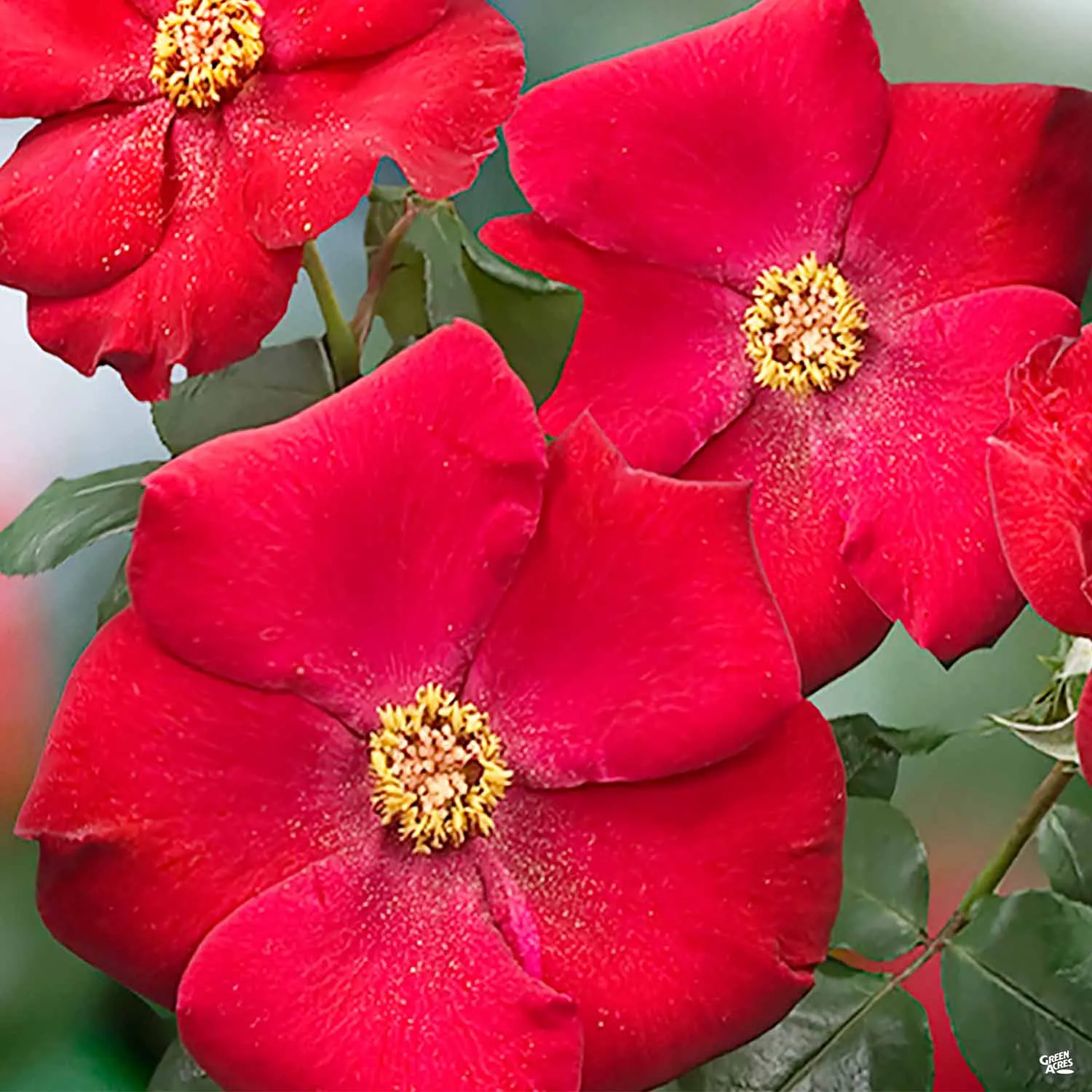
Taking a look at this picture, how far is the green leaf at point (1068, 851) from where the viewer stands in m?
0.51

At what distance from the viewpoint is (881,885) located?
48 centimetres

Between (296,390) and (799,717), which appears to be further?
(296,390)

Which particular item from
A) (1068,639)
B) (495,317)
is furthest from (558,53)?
(1068,639)

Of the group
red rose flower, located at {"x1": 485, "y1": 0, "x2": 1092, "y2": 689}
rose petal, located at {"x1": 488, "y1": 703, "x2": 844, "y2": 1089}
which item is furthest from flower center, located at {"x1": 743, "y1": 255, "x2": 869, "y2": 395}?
rose petal, located at {"x1": 488, "y1": 703, "x2": 844, "y2": 1089}

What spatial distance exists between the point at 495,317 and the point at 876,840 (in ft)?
0.69

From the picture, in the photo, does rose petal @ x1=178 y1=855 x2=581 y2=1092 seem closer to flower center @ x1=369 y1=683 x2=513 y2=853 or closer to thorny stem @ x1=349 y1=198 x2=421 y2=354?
flower center @ x1=369 y1=683 x2=513 y2=853

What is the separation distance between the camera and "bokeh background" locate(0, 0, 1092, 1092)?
0.54m

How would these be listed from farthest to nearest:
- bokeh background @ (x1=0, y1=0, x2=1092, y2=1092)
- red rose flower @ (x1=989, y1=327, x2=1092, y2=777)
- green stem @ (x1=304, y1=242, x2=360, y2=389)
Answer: bokeh background @ (x1=0, y1=0, x2=1092, y2=1092)
green stem @ (x1=304, y1=242, x2=360, y2=389)
red rose flower @ (x1=989, y1=327, x2=1092, y2=777)

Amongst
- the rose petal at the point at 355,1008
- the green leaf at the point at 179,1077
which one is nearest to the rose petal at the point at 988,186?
the rose petal at the point at 355,1008

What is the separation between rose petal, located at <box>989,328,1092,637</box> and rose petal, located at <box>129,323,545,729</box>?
4.1 inches

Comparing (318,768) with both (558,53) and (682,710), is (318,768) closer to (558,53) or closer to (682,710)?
(682,710)

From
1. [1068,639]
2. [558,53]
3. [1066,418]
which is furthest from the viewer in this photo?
[558,53]

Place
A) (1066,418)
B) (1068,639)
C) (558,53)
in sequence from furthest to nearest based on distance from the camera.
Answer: (558,53), (1068,639), (1066,418)

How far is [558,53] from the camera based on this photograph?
0.58m
